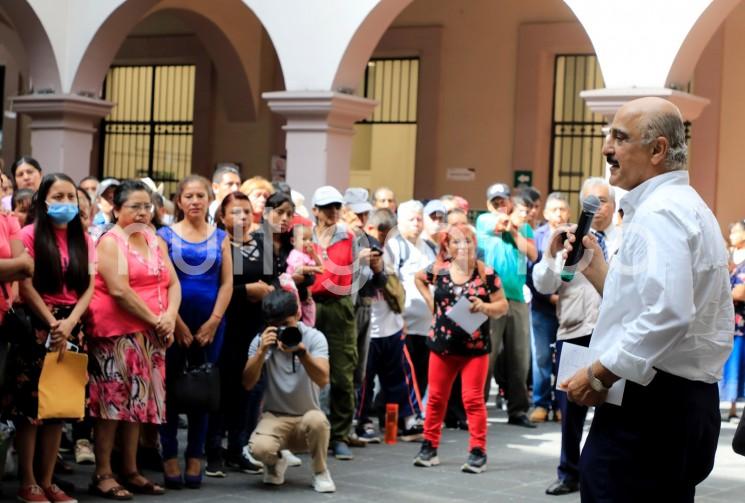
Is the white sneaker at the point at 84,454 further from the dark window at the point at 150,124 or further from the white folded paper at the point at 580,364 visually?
the dark window at the point at 150,124

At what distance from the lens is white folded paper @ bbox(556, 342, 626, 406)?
12.7ft

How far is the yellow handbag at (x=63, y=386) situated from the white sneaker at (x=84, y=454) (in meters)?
1.32

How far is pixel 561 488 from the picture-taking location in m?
7.33

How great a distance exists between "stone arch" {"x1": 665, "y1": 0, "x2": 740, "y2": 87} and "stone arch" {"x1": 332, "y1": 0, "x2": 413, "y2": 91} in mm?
2992

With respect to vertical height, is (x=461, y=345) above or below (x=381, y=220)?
below

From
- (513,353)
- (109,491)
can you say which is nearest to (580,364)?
(109,491)

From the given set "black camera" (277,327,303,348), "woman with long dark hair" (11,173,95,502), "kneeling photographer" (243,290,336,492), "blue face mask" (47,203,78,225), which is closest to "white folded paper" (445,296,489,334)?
"kneeling photographer" (243,290,336,492)

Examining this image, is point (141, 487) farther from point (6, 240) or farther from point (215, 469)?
point (6, 240)

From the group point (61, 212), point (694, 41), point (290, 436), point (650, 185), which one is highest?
point (694, 41)

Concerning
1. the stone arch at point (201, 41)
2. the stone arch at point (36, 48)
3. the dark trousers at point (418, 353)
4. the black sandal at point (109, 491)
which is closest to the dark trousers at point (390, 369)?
the dark trousers at point (418, 353)

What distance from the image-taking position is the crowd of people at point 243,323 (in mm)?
6664

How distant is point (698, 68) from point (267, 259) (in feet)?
28.3

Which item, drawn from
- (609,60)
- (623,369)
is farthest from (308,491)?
(609,60)

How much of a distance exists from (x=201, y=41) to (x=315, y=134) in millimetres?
5254
